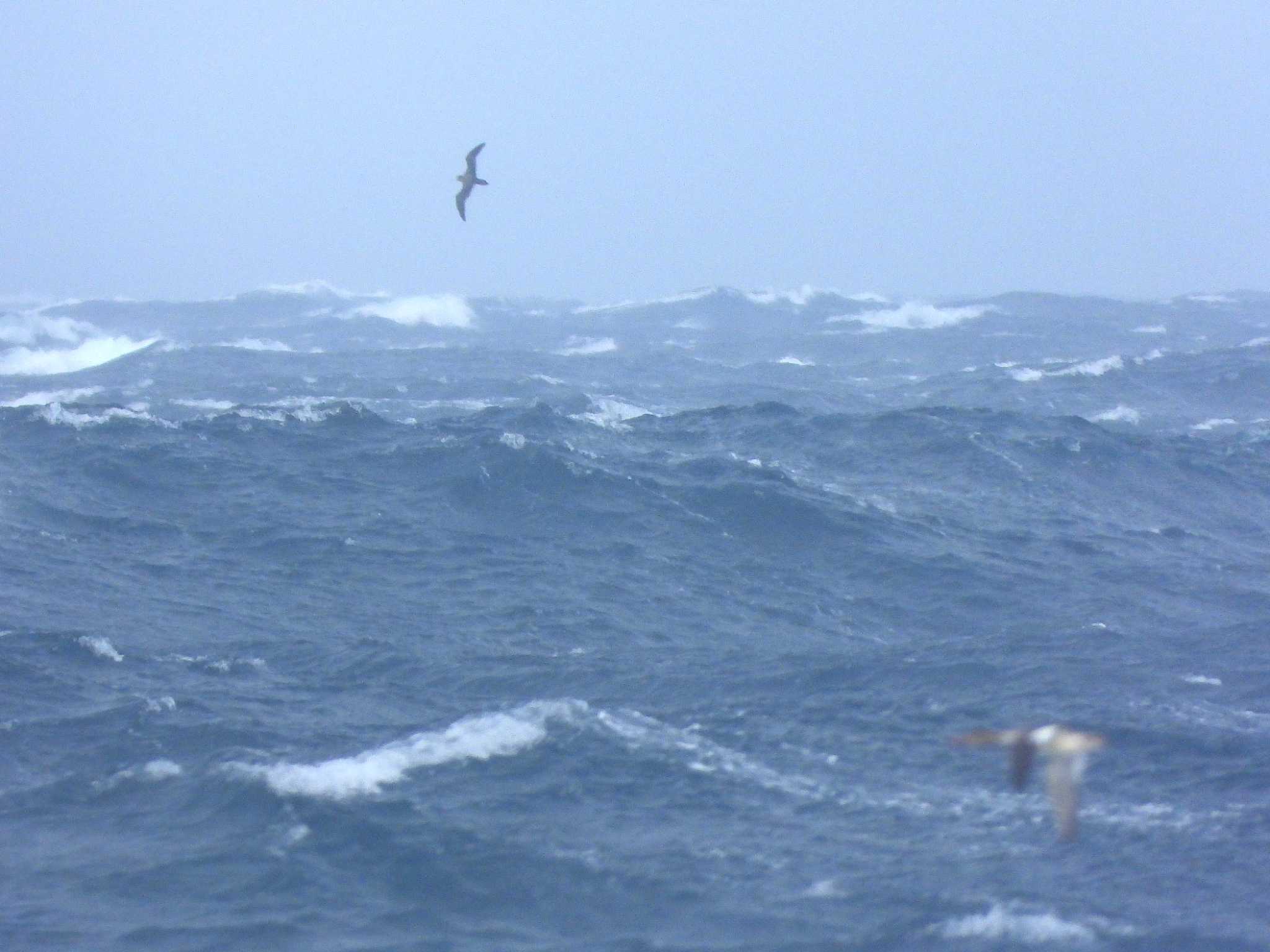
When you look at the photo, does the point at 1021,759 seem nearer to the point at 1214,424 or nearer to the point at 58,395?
the point at 1214,424

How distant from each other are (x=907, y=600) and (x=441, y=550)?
6663mm

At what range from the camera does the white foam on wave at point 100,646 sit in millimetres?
15422

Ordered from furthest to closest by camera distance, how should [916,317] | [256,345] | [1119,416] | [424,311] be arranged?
[424,311] < [916,317] < [256,345] < [1119,416]

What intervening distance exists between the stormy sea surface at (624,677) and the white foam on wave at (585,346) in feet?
74.5

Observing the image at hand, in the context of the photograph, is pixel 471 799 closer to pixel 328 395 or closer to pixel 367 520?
pixel 367 520

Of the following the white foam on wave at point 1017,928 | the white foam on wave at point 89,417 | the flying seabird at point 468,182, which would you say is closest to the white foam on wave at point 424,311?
the white foam on wave at point 89,417

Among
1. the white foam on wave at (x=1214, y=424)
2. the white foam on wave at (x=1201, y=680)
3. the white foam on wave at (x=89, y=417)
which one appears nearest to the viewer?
the white foam on wave at (x=1201, y=680)

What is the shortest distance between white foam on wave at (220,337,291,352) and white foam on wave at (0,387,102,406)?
1331 cm

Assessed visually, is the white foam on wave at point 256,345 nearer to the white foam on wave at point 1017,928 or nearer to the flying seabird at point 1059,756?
the white foam on wave at point 1017,928

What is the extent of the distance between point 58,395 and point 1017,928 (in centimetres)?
3820

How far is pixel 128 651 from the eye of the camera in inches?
614

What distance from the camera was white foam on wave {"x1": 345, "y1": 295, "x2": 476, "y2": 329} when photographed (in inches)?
2832

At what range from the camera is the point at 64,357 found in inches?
2117

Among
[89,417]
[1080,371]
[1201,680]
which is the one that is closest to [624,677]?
[1201,680]
